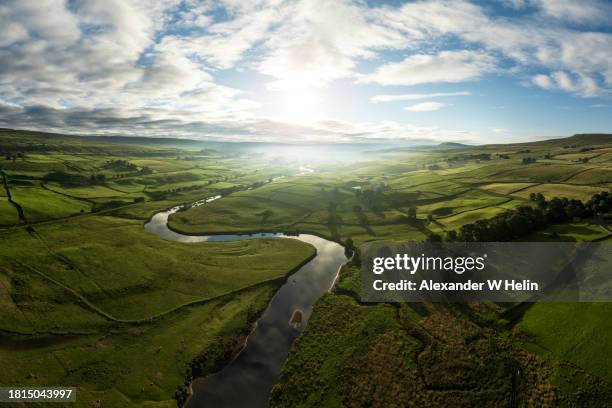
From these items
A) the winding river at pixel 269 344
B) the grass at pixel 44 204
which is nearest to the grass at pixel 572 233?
the winding river at pixel 269 344

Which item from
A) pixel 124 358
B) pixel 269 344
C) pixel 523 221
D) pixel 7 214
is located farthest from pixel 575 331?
pixel 7 214

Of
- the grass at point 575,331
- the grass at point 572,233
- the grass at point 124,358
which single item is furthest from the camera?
the grass at point 572,233

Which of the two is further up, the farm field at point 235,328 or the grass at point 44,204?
the grass at point 44,204

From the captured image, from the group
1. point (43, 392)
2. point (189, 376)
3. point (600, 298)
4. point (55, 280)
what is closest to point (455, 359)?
point (600, 298)

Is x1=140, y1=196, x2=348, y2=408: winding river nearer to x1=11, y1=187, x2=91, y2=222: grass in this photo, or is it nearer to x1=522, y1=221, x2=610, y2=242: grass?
x1=522, y1=221, x2=610, y2=242: grass

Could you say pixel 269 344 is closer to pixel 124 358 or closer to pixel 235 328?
pixel 235 328

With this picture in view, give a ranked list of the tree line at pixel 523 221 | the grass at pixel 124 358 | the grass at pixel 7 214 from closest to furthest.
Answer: the grass at pixel 124 358, the tree line at pixel 523 221, the grass at pixel 7 214

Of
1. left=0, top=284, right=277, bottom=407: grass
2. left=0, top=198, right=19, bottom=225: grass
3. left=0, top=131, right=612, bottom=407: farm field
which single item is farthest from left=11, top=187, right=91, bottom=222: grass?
left=0, top=284, right=277, bottom=407: grass

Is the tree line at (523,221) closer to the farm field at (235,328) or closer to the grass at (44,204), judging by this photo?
the farm field at (235,328)
